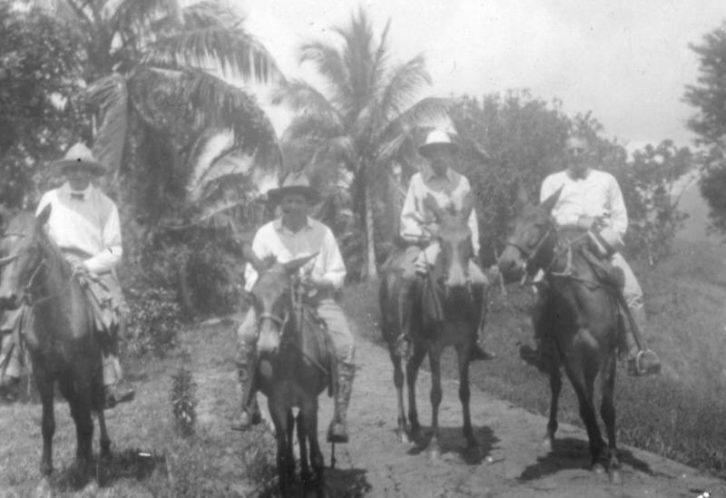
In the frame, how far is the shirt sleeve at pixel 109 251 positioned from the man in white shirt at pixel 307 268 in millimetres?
1574

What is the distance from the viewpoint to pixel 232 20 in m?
20.6

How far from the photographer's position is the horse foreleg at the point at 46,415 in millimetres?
7234

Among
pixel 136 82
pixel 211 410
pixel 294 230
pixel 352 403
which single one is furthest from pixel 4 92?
pixel 294 230

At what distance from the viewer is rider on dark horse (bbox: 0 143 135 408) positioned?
23.8 feet

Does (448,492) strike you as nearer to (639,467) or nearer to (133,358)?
(639,467)

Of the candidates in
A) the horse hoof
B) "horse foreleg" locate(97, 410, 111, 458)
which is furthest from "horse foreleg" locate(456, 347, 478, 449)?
"horse foreleg" locate(97, 410, 111, 458)

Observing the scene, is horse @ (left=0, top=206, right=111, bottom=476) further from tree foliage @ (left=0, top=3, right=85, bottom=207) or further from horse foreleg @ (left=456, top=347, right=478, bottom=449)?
tree foliage @ (left=0, top=3, right=85, bottom=207)

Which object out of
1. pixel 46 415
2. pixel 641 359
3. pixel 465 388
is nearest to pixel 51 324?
pixel 46 415

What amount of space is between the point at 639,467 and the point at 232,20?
16.4 m

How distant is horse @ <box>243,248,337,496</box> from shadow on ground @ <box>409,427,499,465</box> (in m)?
1.98

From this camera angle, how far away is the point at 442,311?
320 inches

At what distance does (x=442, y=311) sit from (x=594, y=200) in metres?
2.01

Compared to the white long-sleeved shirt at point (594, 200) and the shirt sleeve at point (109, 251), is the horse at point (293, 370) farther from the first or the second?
the white long-sleeved shirt at point (594, 200)

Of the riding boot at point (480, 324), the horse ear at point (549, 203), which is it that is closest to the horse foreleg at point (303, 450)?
the riding boot at point (480, 324)
